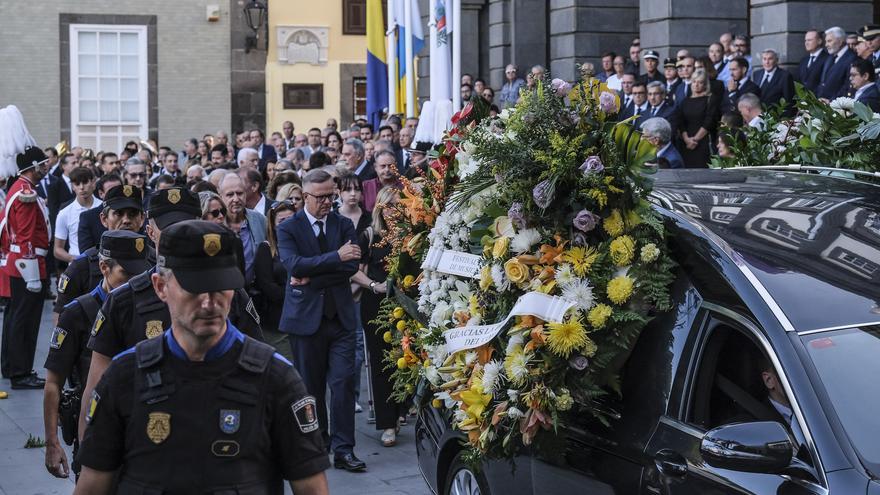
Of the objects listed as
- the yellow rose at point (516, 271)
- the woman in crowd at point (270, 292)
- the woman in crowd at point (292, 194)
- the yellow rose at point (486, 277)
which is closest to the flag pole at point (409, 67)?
the woman in crowd at point (292, 194)

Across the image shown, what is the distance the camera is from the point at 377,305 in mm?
10023

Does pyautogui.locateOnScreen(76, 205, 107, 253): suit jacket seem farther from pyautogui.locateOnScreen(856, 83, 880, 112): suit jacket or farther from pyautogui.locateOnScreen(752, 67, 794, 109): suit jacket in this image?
pyautogui.locateOnScreen(752, 67, 794, 109): suit jacket

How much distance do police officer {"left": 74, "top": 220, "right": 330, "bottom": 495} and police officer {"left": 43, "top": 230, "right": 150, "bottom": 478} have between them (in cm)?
224

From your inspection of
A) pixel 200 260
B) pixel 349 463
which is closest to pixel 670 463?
pixel 200 260

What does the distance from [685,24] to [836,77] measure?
165 inches

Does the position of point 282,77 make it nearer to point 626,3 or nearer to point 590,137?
point 626,3

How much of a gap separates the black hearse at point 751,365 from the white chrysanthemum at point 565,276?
15.2 inches

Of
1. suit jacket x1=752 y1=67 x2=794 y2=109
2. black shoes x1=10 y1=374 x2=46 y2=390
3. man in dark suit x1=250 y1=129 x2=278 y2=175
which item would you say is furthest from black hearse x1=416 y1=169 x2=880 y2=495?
man in dark suit x1=250 y1=129 x2=278 y2=175

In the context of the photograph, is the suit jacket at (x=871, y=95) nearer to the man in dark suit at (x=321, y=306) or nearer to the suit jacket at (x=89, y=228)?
the man in dark suit at (x=321, y=306)

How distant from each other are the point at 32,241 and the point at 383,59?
10969mm

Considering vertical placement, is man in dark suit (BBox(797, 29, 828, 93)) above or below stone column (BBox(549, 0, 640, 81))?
below

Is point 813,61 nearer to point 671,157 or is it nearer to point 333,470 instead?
point 671,157

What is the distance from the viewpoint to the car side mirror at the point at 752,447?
397cm

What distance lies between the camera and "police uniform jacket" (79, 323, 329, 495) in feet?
12.0
